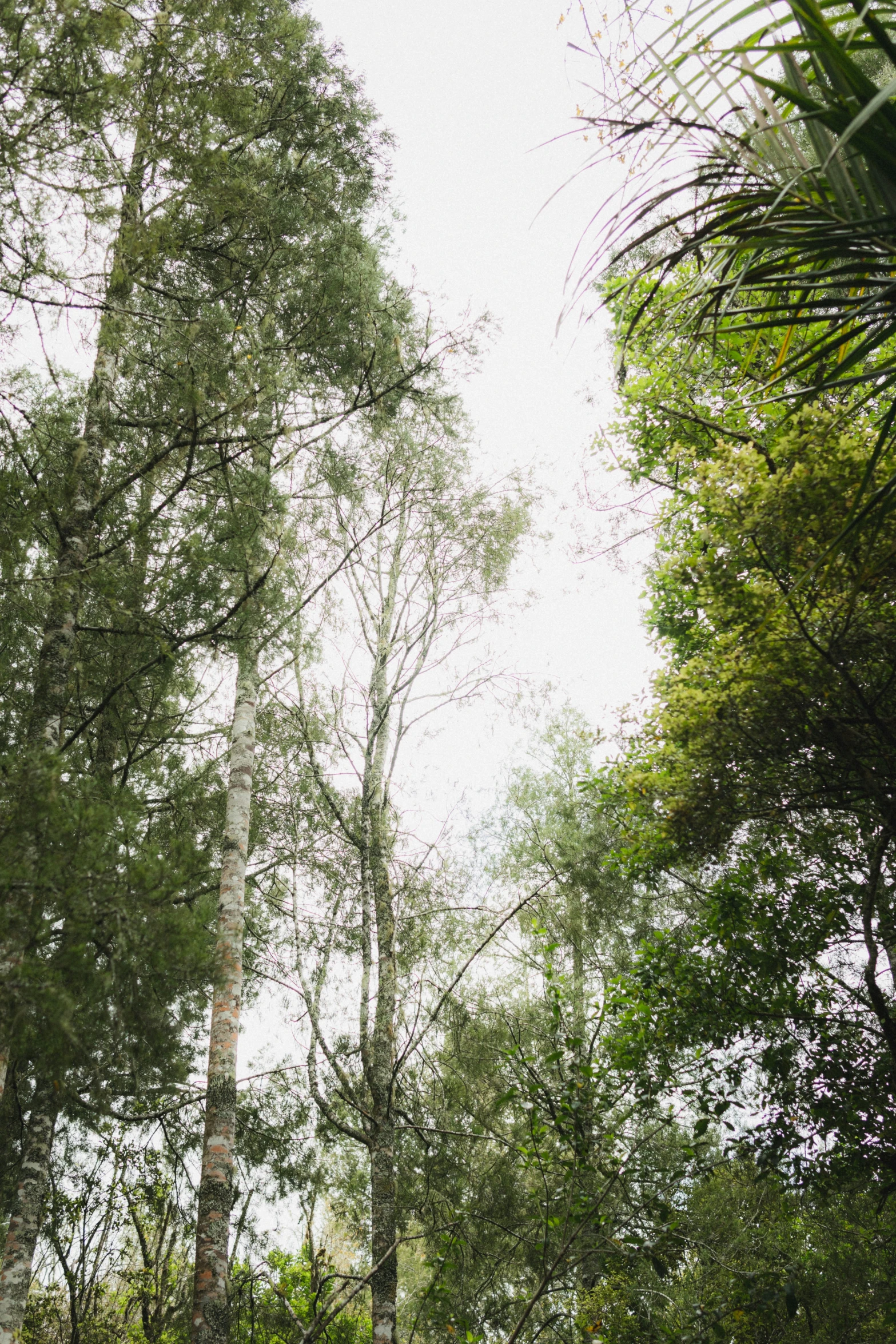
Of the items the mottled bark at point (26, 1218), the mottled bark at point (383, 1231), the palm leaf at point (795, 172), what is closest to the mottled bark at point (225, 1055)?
the mottled bark at point (26, 1218)

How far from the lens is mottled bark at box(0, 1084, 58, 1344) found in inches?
155

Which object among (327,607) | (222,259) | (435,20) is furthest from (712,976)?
(435,20)

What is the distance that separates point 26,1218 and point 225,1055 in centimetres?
124

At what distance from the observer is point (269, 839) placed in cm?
727

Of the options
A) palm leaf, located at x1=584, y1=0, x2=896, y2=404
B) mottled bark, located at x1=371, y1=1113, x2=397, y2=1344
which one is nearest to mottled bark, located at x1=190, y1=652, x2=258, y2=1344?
mottled bark, located at x1=371, y1=1113, x2=397, y2=1344

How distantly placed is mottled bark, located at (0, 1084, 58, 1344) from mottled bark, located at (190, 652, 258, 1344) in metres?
0.83

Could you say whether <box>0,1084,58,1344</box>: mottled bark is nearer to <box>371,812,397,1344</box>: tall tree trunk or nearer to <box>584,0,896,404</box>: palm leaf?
<box>371,812,397,1344</box>: tall tree trunk

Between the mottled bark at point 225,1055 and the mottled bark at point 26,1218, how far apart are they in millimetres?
834

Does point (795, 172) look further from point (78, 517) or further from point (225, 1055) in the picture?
point (225, 1055)

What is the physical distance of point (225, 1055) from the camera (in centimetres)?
502

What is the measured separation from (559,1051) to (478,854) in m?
4.77

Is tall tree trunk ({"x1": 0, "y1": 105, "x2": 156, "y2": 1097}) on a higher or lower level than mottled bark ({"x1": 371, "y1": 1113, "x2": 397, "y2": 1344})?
higher

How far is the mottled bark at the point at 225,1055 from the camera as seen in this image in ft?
14.2

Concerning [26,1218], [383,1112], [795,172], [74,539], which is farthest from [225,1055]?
[795,172]
